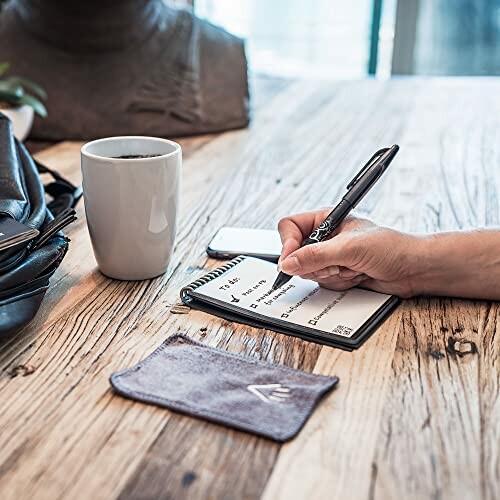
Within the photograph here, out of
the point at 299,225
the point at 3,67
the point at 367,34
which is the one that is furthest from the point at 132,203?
the point at 367,34

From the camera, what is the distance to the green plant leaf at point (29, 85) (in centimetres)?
143

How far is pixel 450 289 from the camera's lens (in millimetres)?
813

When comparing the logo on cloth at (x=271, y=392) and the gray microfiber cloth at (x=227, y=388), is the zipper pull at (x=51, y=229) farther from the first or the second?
the logo on cloth at (x=271, y=392)

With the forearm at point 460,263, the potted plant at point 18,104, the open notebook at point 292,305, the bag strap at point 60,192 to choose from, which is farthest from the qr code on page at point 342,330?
the potted plant at point 18,104

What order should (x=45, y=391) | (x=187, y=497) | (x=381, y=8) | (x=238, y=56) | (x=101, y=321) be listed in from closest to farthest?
(x=187, y=497)
(x=45, y=391)
(x=101, y=321)
(x=238, y=56)
(x=381, y=8)

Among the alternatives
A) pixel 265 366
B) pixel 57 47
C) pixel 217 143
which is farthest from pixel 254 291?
pixel 57 47

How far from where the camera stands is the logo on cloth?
2.05 feet

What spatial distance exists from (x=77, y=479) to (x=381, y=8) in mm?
3121

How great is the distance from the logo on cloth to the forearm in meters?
0.24

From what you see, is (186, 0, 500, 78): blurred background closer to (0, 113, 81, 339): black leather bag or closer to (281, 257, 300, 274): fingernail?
(0, 113, 81, 339): black leather bag

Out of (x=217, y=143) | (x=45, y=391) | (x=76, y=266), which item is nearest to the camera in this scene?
(x=45, y=391)

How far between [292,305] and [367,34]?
9.93ft

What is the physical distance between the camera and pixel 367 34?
140 inches

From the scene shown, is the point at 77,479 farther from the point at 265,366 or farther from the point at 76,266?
the point at 76,266
